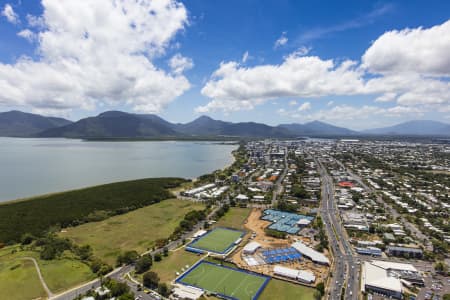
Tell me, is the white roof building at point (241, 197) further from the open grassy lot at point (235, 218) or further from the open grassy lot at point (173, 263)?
the open grassy lot at point (173, 263)

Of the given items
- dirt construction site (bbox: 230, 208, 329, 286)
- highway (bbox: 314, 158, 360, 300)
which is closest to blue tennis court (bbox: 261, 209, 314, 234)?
dirt construction site (bbox: 230, 208, 329, 286)

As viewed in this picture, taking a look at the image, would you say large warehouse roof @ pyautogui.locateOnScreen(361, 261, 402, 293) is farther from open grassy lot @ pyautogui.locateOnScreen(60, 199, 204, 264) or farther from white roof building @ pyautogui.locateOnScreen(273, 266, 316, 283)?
open grassy lot @ pyautogui.locateOnScreen(60, 199, 204, 264)

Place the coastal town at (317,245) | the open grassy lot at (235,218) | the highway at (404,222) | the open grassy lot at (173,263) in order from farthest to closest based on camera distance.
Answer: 1. the open grassy lot at (235,218)
2. the highway at (404,222)
3. the open grassy lot at (173,263)
4. the coastal town at (317,245)

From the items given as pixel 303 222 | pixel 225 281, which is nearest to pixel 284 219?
pixel 303 222

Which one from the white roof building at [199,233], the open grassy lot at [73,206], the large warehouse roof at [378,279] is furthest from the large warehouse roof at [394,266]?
the open grassy lot at [73,206]

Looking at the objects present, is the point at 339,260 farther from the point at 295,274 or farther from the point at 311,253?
the point at 295,274

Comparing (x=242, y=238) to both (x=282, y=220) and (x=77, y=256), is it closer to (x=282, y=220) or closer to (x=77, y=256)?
(x=282, y=220)

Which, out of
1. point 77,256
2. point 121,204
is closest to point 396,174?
point 121,204
